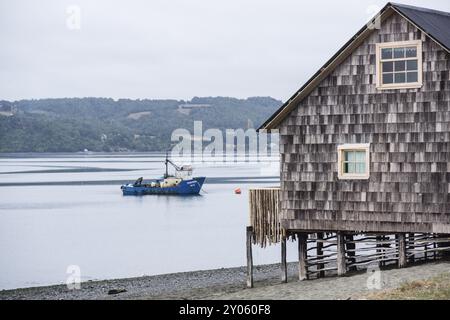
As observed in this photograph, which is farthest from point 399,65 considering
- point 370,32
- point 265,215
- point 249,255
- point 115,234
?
point 115,234

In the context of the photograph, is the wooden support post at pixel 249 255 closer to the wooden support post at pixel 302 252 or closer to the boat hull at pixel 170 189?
the wooden support post at pixel 302 252

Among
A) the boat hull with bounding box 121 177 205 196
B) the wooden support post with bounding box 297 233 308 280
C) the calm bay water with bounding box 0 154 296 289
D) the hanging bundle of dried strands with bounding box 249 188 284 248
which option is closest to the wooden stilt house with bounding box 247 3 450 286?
the hanging bundle of dried strands with bounding box 249 188 284 248

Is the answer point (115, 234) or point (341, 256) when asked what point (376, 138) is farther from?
point (115, 234)

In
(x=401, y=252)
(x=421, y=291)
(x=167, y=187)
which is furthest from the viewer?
(x=167, y=187)

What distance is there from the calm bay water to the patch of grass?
2825 cm

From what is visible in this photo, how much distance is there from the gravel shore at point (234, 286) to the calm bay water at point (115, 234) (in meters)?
5.16

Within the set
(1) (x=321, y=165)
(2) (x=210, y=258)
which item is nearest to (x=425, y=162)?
(1) (x=321, y=165)

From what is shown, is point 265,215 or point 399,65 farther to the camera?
point 265,215

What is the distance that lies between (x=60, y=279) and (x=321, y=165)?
24993 mm

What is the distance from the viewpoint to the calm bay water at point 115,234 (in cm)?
5575

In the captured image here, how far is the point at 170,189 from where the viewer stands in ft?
415

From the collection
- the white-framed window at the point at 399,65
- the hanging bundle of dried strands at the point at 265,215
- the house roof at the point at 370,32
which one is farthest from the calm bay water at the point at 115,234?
the white-framed window at the point at 399,65

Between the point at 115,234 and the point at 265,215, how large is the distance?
148ft
